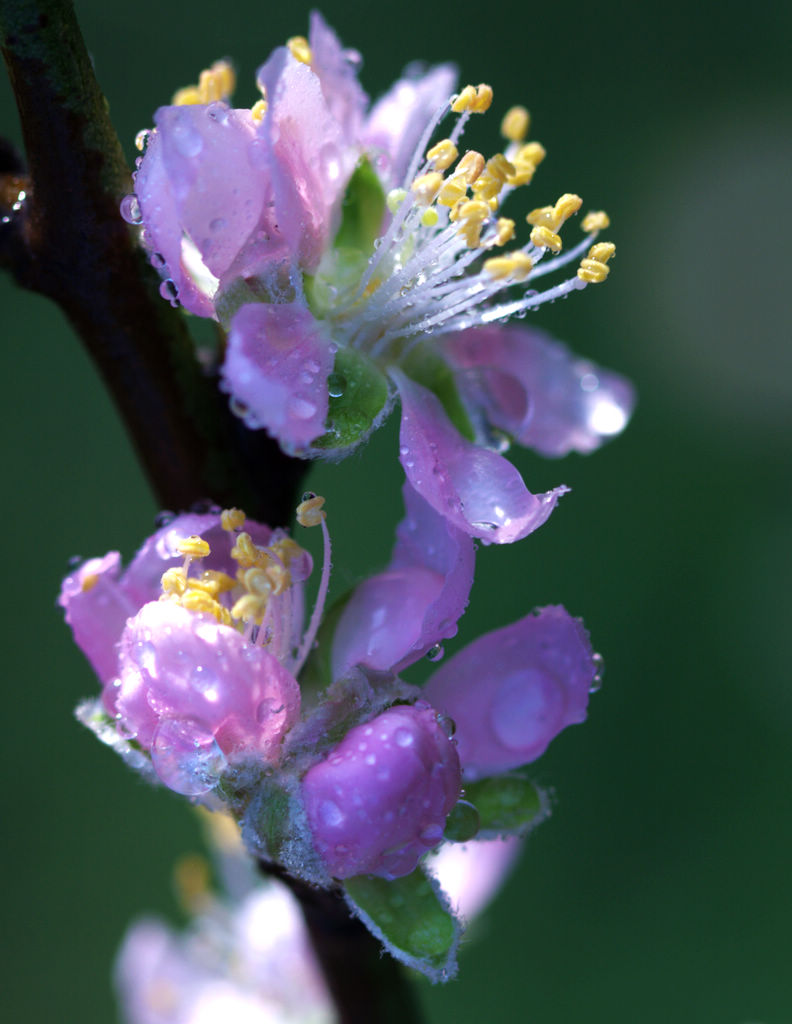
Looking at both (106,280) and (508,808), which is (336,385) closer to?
(106,280)

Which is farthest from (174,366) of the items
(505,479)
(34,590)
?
(34,590)

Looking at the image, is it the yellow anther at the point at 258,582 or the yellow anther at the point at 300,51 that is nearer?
the yellow anther at the point at 258,582

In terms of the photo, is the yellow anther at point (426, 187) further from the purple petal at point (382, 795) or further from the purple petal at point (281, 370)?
the purple petal at point (382, 795)

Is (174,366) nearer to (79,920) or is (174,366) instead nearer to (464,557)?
(464,557)

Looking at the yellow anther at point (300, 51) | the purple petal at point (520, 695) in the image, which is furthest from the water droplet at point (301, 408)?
the yellow anther at point (300, 51)

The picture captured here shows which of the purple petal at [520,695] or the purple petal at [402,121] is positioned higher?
the purple petal at [402,121]

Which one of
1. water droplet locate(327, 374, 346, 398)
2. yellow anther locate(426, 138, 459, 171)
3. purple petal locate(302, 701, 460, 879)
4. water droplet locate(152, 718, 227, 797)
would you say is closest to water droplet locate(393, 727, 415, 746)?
purple petal locate(302, 701, 460, 879)

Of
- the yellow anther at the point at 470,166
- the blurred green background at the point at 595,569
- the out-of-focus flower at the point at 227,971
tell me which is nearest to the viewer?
the yellow anther at the point at 470,166
